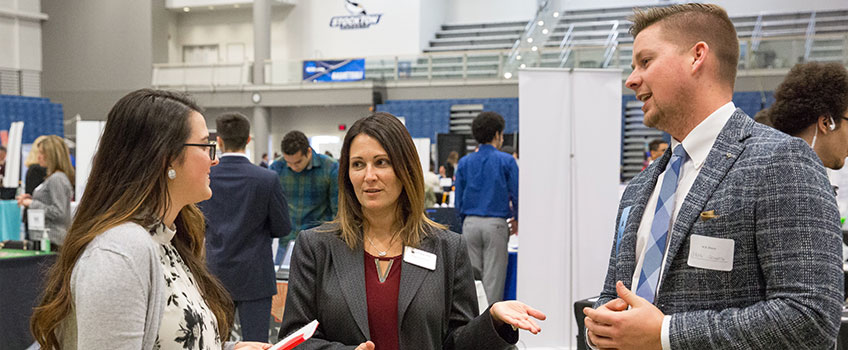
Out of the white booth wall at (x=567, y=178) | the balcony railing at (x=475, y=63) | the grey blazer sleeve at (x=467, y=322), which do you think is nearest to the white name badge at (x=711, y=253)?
the grey blazer sleeve at (x=467, y=322)

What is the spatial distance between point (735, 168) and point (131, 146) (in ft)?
3.75

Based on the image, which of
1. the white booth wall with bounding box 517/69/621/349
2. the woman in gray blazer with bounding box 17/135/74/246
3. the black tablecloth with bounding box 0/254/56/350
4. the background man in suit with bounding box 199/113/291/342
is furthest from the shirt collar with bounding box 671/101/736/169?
the woman in gray blazer with bounding box 17/135/74/246

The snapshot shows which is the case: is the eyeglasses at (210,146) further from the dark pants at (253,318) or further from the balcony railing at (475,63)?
the balcony railing at (475,63)

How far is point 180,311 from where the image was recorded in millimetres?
1412

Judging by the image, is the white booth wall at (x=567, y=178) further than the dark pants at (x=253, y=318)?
Yes

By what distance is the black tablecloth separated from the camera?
13.6ft

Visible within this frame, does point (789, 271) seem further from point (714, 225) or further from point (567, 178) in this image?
point (567, 178)

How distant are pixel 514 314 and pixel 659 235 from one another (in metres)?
0.47

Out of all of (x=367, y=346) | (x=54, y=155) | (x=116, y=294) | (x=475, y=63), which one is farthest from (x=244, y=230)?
(x=475, y=63)

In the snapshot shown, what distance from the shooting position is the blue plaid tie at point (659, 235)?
51.7 inches

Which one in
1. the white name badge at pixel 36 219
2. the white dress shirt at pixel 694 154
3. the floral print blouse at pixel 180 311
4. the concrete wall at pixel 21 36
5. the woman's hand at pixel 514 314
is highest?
the concrete wall at pixel 21 36

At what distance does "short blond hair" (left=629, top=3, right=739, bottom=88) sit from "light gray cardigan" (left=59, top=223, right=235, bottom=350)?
3.52ft

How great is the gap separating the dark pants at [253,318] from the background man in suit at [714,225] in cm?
254

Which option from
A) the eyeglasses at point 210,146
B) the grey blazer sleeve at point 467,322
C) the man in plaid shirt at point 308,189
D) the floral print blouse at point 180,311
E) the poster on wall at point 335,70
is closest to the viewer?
the floral print blouse at point 180,311
